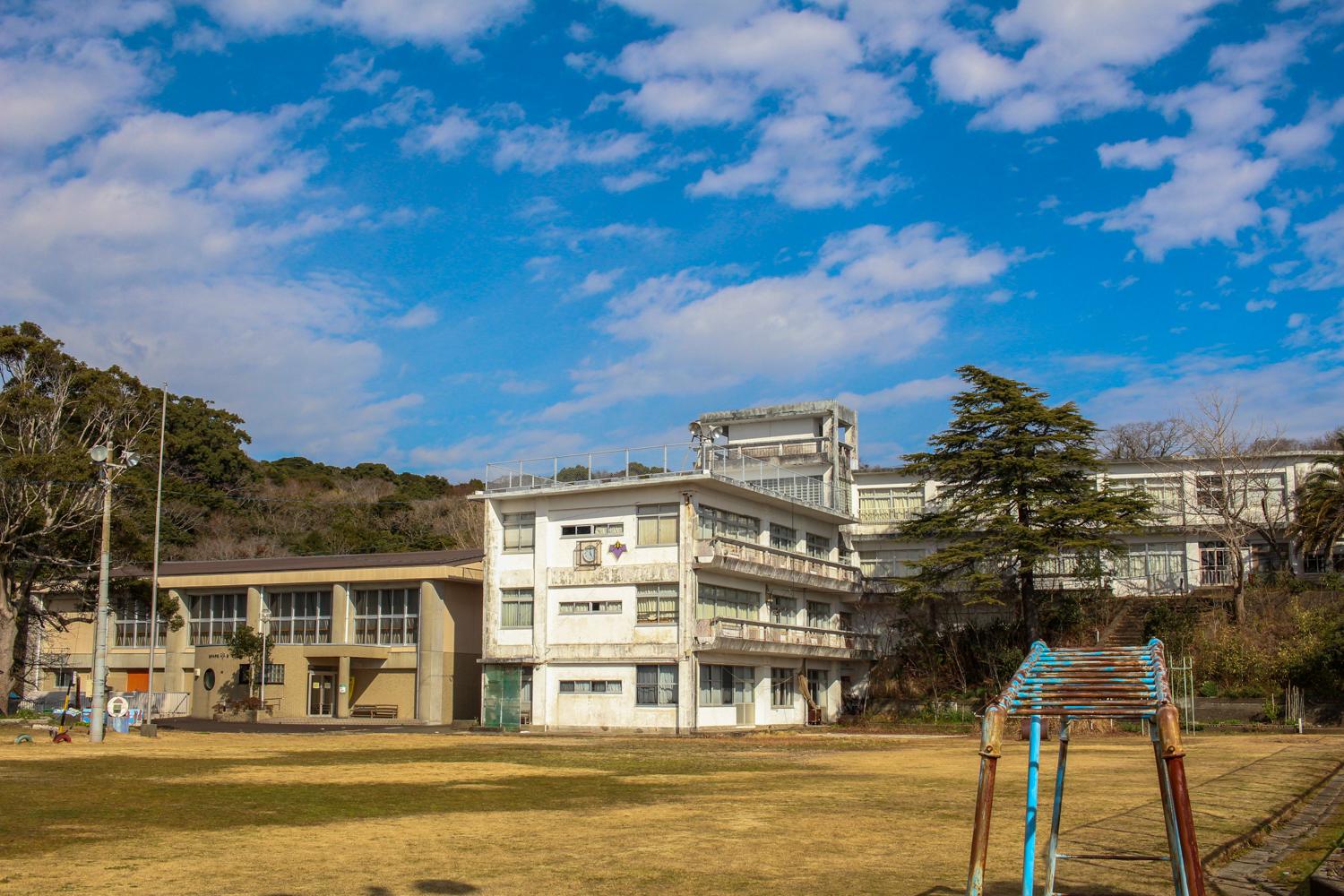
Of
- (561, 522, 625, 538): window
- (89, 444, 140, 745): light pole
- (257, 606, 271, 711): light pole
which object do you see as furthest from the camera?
(257, 606, 271, 711): light pole

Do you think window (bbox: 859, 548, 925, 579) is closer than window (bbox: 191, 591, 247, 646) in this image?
Yes

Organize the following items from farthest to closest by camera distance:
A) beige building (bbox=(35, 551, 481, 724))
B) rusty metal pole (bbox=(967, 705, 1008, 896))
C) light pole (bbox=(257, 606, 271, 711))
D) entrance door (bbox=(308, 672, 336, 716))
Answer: entrance door (bbox=(308, 672, 336, 716)) → light pole (bbox=(257, 606, 271, 711)) → beige building (bbox=(35, 551, 481, 724)) → rusty metal pole (bbox=(967, 705, 1008, 896))

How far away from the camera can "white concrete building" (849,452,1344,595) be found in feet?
173

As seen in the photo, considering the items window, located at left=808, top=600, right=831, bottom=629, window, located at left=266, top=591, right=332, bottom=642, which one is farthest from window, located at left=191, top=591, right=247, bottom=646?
window, located at left=808, top=600, right=831, bottom=629

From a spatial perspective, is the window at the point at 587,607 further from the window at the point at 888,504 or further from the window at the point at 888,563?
the window at the point at 888,504

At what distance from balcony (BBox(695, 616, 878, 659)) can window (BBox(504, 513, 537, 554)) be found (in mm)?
8220

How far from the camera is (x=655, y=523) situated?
45031 mm

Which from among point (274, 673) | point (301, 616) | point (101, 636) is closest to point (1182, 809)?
point (101, 636)

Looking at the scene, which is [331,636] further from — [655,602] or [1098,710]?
[1098,710]

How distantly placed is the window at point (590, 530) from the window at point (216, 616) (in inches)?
795

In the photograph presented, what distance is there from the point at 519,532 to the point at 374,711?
12.1 m

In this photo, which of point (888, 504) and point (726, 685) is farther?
point (888, 504)

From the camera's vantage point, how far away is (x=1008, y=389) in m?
48.1

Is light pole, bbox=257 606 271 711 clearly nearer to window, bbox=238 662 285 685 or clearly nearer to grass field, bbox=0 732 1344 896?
window, bbox=238 662 285 685
